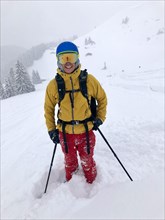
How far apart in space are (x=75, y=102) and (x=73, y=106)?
0.09m

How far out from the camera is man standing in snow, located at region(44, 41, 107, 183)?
351 centimetres

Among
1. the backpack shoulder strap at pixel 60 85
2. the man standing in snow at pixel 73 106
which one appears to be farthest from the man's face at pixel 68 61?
the backpack shoulder strap at pixel 60 85

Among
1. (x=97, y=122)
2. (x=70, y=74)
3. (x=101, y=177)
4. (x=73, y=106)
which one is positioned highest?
(x=70, y=74)

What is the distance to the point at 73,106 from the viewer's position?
12.1ft

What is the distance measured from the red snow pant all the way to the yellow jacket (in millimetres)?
177

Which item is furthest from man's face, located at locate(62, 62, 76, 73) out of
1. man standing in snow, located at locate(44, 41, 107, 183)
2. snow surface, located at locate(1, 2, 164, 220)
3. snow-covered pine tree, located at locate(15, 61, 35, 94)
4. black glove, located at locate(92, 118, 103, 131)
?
snow-covered pine tree, located at locate(15, 61, 35, 94)

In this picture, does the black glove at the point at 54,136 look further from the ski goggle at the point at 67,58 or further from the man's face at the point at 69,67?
the ski goggle at the point at 67,58

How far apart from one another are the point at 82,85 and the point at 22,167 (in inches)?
126

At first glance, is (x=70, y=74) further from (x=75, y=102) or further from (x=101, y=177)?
(x=101, y=177)

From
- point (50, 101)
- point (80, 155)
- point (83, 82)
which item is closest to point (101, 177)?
point (80, 155)

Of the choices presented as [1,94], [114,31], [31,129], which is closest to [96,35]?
[114,31]

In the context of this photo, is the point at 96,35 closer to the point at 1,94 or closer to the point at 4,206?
the point at 1,94

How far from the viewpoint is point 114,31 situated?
4289 inches

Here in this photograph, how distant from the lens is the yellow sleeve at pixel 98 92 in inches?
145
